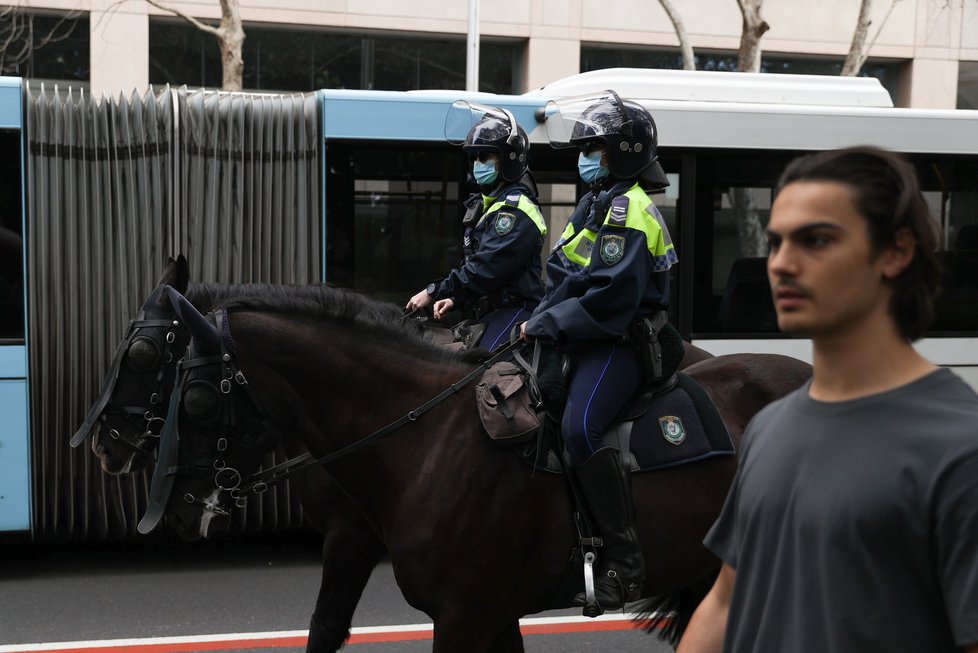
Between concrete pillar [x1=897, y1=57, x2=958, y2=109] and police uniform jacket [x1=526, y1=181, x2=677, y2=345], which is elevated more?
concrete pillar [x1=897, y1=57, x2=958, y2=109]

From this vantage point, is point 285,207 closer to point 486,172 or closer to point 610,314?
point 486,172

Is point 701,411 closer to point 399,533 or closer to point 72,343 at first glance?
point 399,533

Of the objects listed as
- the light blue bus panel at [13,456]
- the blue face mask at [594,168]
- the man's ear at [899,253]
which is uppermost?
the blue face mask at [594,168]

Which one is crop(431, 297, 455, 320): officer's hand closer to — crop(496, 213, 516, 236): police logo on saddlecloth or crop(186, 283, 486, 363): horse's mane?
crop(496, 213, 516, 236): police logo on saddlecloth

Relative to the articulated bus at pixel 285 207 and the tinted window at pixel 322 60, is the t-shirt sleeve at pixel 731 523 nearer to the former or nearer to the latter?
the articulated bus at pixel 285 207

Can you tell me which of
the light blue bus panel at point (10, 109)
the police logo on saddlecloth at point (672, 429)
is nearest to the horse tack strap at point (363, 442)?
the police logo on saddlecloth at point (672, 429)

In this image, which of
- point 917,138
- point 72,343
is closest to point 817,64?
point 917,138

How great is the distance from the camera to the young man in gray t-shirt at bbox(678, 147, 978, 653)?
1.56 m

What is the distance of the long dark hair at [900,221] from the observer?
165 cm

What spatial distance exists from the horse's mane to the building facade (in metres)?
13.7

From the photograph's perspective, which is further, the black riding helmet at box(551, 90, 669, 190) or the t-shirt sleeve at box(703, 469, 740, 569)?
the black riding helmet at box(551, 90, 669, 190)

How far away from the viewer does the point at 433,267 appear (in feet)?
23.0

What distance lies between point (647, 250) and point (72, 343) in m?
4.05

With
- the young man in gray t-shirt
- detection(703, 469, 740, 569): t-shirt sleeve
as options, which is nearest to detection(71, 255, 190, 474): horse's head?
detection(703, 469, 740, 569): t-shirt sleeve
